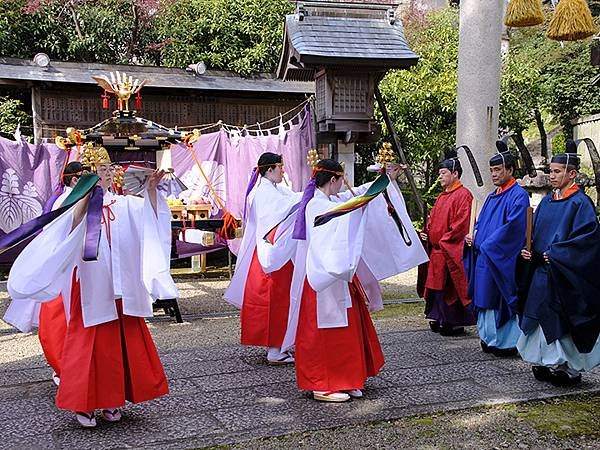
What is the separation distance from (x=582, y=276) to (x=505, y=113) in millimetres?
11192

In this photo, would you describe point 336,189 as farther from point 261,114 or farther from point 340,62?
point 261,114

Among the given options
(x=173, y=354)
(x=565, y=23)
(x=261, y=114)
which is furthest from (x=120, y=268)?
(x=261, y=114)

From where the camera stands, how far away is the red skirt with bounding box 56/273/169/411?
386 centimetres

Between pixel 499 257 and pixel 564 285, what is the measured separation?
80cm

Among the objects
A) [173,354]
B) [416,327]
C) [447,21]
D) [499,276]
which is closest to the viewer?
[499,276]

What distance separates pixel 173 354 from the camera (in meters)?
5.93

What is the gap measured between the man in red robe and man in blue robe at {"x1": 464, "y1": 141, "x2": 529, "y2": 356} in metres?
0.33

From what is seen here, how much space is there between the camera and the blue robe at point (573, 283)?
466 centimetres

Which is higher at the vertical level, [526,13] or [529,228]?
[526,13]

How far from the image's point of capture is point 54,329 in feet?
14.6

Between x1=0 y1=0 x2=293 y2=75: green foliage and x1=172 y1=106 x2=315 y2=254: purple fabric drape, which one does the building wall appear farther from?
x1=172 y1=106 x2=315 y2=254: purple fabric drape

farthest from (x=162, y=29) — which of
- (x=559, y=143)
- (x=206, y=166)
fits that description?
(x=559, y=143)

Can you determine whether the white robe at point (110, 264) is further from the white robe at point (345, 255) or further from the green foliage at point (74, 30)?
the green foliage at point (74, 30)

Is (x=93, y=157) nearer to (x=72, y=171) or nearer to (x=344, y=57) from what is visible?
(x=72, y=171)
